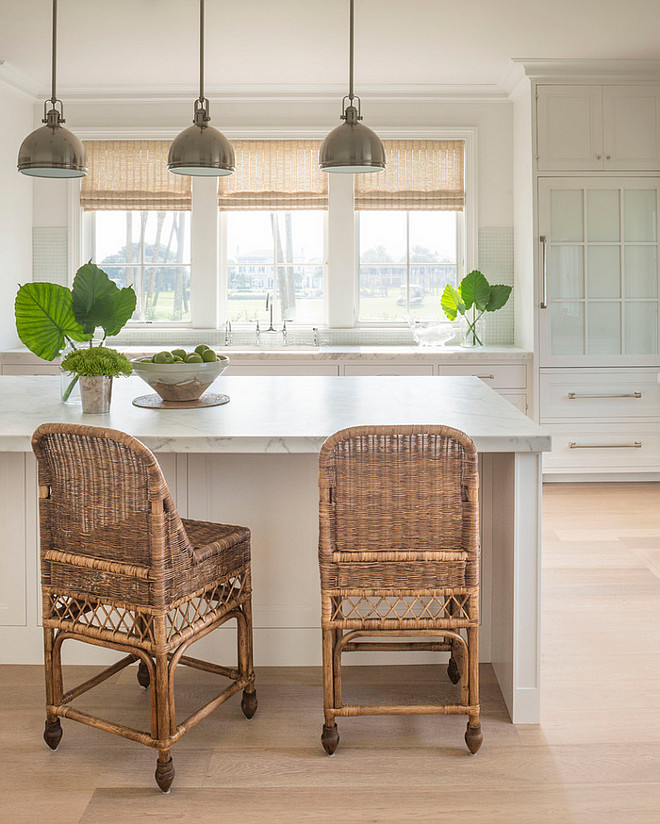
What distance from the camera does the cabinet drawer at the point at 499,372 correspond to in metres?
5.37

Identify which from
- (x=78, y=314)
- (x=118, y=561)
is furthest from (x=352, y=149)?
(x=118, y=561)

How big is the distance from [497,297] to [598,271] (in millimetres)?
664

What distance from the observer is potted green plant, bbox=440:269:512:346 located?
557 centimetres

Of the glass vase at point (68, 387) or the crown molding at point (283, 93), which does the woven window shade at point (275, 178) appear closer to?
the crown molding at point (283, 93)

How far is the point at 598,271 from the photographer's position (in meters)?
5.37

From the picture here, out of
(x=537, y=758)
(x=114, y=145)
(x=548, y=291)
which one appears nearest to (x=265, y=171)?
(x=114, y=145)

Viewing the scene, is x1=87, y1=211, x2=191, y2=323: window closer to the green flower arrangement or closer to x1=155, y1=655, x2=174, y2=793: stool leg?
the green flower arrangement

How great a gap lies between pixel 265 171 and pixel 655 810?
490 cm

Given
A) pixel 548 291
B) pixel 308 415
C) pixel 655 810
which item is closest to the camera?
pixel 655 810

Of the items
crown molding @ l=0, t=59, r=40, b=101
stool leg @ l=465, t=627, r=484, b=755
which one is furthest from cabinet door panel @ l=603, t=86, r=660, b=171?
stool leg @ l=465, t=627, r=484, b=755

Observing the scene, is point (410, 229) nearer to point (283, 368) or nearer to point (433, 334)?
point (433, 334)

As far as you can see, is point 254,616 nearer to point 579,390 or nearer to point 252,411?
point 252,411

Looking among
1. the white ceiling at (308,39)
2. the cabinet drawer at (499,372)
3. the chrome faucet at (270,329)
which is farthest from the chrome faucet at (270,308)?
the white ceiling at (308,39)

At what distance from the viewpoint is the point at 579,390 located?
5.40 meters
